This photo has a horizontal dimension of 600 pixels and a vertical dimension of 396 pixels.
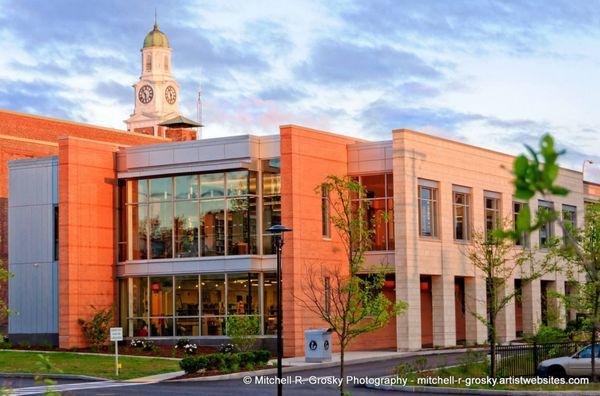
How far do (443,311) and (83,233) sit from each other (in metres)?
16.4

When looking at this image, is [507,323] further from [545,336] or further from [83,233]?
[83,233]

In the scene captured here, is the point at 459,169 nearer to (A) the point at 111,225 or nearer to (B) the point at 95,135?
(A) the point at 111,225

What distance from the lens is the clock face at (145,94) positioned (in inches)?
5433

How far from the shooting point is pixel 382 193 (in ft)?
153

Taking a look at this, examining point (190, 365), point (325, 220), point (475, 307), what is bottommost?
point (190, 365)

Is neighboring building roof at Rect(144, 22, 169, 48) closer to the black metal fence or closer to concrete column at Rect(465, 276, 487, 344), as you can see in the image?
concrete column at Rect(465, 276, 487, 344)

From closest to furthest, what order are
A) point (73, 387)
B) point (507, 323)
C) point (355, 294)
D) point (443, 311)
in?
point (355, 294), point (73, 387), point (443, 311), point (507, 323)

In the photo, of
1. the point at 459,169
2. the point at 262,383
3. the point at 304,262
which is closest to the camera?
the point at 262,383

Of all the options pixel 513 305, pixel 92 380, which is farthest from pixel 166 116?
pixel 92 380

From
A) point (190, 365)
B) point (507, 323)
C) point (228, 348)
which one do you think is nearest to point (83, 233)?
point (228, 348)

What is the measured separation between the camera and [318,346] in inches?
1515

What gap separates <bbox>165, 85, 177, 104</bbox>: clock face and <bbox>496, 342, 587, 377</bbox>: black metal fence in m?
110

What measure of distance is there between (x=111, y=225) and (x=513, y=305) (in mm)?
20837

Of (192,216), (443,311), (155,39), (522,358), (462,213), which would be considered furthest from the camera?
(155,39)
